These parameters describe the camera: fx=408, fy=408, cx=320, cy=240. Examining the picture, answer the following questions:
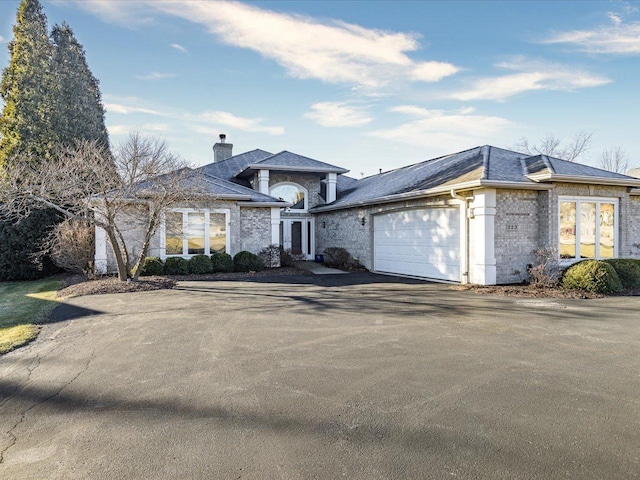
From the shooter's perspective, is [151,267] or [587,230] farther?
[151,267]

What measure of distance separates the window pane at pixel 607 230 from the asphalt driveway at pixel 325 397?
5895 millimetres

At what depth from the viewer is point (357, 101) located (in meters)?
16.8

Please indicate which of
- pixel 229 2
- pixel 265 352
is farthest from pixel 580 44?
pixel 265 352

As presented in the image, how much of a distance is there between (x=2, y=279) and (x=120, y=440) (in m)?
17.1

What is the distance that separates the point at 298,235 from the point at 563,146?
96.9ft

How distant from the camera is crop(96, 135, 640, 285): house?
1230 centimetres

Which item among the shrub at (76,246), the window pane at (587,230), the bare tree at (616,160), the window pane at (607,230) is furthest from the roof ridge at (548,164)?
the bare tree at (616,160)

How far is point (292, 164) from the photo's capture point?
20.3 m

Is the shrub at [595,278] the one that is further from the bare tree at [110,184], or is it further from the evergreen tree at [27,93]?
the evergreen tree at [27,93]

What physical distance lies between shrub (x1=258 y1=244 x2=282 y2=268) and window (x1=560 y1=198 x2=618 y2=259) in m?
10.5

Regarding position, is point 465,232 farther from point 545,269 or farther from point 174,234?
point 174,234

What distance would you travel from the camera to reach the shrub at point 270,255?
682 inches

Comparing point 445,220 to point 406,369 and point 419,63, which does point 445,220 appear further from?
point 406,369

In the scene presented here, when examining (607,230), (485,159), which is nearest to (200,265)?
(485,159)
